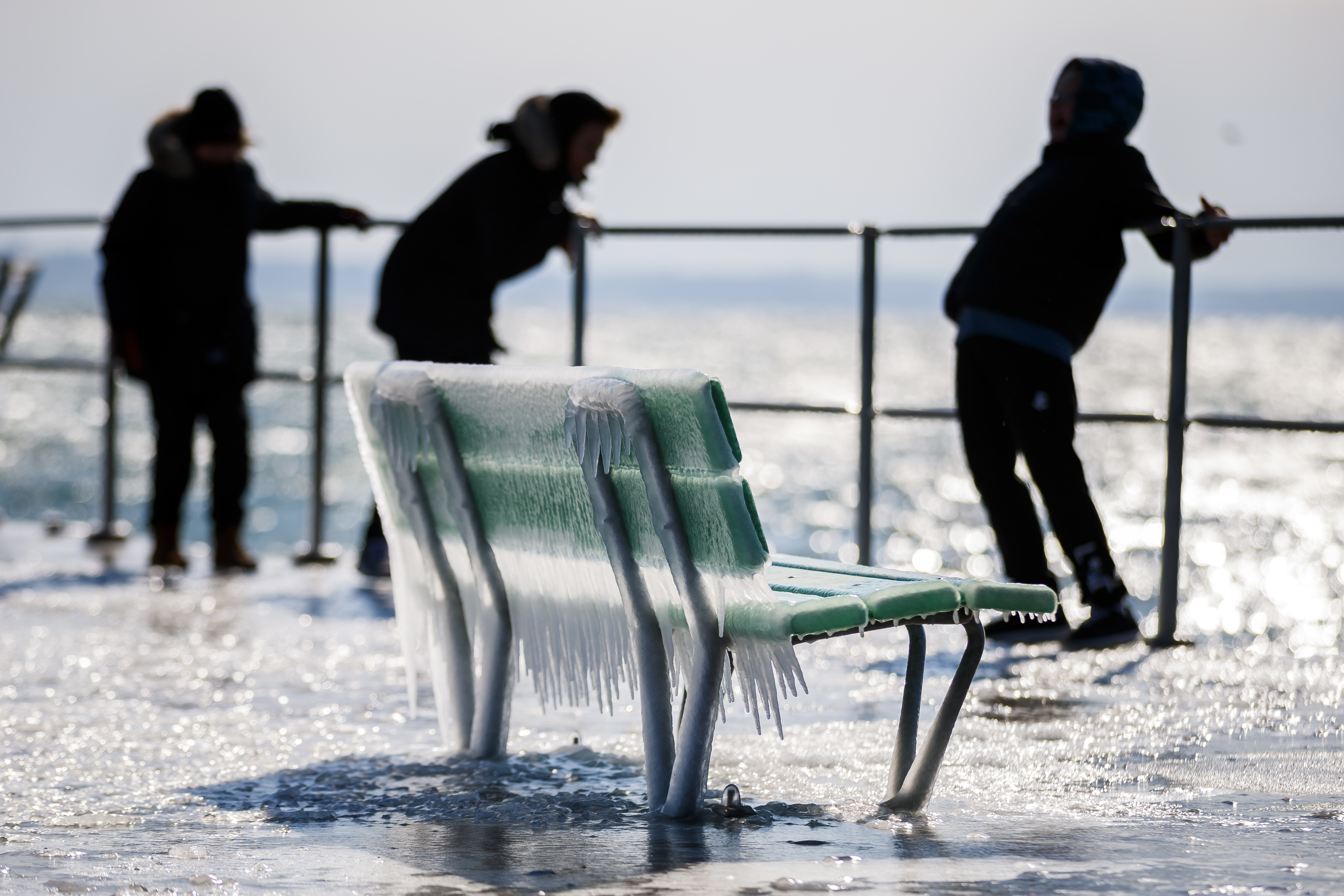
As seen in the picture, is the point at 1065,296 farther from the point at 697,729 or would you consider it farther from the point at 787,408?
the point at 697,729

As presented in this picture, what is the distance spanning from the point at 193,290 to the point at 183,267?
69 millimetres

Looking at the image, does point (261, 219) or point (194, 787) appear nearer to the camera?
point (194, 787)

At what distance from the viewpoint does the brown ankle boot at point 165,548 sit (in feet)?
16.2

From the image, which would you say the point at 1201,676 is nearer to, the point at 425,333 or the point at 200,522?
the point at 425,333

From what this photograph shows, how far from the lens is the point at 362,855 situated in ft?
6.71

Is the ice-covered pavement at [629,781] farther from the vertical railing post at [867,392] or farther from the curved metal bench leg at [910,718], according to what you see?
the vertical railing post at [867,392]

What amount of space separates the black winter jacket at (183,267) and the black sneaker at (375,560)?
2.19 ft

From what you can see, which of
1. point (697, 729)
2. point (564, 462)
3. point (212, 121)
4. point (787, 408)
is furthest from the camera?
point (212, 121)

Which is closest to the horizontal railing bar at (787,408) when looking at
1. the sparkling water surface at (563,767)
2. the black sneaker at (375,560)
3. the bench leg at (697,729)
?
the sparkling water surface at (563,767)

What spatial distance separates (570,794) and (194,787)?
21.0 inches

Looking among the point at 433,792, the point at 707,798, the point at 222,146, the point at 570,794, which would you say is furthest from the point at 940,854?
the point at 222,146

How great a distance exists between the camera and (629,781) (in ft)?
8.19

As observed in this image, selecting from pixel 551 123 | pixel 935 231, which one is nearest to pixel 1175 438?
pixel 935 231

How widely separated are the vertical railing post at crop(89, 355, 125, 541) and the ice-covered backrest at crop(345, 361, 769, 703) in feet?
9.86
